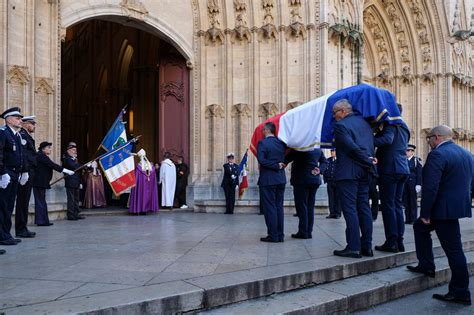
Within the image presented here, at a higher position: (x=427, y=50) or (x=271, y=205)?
(x=427, y=50)

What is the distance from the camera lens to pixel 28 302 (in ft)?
12.7

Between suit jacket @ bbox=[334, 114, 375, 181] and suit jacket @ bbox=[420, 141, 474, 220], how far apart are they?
87cm

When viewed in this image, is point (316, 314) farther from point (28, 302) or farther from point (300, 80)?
point (300, 80)

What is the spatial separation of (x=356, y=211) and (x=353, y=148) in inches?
32.7

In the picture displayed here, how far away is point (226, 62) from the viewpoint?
1459cm

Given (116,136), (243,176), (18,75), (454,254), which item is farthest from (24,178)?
(243,176)

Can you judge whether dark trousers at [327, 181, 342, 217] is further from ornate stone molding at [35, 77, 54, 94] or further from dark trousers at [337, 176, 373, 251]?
ornate stone molding at [35, 77, 54, 94]

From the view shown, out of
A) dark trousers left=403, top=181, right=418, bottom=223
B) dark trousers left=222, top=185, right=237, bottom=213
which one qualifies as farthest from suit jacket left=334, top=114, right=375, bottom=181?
dark trousers left=222, top=185, right=237, bottom=213

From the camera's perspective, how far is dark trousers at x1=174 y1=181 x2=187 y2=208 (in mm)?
14633

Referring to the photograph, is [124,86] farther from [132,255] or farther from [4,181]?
[132,255]

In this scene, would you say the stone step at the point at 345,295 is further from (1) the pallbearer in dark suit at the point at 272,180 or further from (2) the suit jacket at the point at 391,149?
(1) the pallbearer in dark suit at the point at 272,180

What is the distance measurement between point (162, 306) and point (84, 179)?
13449 millimetres

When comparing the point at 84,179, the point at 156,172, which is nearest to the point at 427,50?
the point at 156,172

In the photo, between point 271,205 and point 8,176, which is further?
point 271,205
